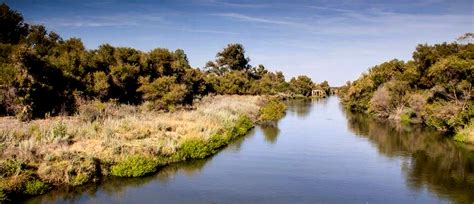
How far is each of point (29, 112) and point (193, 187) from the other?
1568 centimetres

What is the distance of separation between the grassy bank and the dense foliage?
23419 mm

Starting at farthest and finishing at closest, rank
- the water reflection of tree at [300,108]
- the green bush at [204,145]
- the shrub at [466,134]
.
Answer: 1. the water reflection of tree at [300,108]
2. the shrub at [466,134]
3. the green bush at [204,145]

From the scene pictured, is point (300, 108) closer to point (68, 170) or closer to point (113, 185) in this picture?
point (113, 185)

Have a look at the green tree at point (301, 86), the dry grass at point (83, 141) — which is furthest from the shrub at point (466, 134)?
the green tree at point (301, 86)

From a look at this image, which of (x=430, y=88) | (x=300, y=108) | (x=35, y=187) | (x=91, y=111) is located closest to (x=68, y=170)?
(x=35, y=187)

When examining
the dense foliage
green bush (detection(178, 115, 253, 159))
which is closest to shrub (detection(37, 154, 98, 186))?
green bush (detection(178, 115, 253, 159))

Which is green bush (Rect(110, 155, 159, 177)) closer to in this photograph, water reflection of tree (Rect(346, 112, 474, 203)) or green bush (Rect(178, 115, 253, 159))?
green bush (Rect(178, 115, 253, 159))

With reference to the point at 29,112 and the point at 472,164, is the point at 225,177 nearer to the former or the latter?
the point at 29,112

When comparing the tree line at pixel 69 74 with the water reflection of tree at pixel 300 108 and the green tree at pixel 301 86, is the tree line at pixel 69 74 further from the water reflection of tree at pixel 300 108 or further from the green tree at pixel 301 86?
the green tree at pixel 301 86

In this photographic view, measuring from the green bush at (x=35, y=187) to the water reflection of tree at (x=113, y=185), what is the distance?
0.91ft

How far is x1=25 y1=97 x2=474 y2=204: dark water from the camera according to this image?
20.6 m

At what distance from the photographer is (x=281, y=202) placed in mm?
20188

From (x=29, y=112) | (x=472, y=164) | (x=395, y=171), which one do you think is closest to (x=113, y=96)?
(x=29, y=112)

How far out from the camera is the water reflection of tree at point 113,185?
18.9 meters
